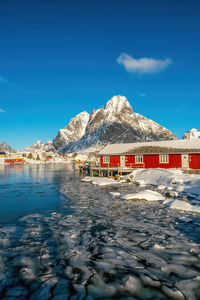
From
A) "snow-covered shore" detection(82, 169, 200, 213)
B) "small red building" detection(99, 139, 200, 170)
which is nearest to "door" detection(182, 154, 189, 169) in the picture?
"small red building" detection(99, 139, 200, 170)

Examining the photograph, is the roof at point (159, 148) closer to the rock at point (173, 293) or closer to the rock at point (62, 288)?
the rock at point (173, 293)

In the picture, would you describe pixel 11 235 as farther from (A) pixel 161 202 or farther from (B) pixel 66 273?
(A) pixel 161 202

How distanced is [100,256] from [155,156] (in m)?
30.5

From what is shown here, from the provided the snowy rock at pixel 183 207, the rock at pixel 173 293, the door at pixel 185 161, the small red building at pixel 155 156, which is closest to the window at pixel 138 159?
the small red building at pixel 155 156

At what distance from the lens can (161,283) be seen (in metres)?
5.38

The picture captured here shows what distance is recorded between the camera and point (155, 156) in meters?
35.7

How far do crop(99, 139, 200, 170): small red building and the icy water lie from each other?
23.5 metres

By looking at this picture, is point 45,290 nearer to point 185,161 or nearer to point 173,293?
point 173,293

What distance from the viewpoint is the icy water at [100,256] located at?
5148mm

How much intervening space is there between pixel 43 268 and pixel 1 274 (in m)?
1.17

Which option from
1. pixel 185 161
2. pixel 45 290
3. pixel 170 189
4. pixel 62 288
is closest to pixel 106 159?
pixel 185 161

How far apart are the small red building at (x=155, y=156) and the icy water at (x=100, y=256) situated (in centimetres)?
2354

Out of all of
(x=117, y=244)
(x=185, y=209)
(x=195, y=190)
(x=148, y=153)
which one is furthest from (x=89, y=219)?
(x=148, y=153)

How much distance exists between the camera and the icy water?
515cm
